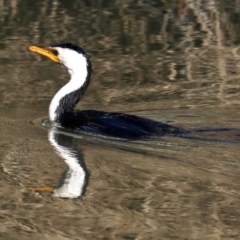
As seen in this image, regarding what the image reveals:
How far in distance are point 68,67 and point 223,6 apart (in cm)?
693

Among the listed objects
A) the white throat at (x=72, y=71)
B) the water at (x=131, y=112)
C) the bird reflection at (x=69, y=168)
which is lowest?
the bird reflection at (x=69, y=168)

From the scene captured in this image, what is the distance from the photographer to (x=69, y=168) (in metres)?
8.26

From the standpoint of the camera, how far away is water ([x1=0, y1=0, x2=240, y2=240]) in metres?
6.85

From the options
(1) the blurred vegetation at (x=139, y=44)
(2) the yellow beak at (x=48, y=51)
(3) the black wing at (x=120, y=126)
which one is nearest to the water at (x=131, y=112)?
(1) the blurred vegetation at (x=139, y=44)

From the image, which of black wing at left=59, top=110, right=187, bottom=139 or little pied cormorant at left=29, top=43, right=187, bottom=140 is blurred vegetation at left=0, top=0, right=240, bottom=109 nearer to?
little pied cormorant at left=29, top=43, right=187, bottom=140

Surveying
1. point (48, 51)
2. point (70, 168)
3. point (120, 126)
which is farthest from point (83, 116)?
point (70, 168)

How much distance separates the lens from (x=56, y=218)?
22.5ft

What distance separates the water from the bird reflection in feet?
0.19

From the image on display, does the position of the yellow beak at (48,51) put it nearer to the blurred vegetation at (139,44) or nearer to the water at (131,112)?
the water at (131,112)

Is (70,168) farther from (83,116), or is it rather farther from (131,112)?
(131,112)

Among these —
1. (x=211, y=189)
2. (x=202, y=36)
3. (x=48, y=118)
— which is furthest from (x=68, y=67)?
(x=202, y=36)

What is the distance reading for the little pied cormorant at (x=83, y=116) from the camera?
9.30m

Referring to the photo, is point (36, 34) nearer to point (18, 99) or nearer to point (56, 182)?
point (18, 99)

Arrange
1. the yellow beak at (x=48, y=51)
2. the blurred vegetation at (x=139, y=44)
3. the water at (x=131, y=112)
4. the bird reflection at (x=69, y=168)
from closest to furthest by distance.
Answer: the water at (x=131, y=112)
the bird reflection at (x=69, y=168)
the yellow beak at (x=48, y=51)
the blurred vegetation at (x=139, y=44)
